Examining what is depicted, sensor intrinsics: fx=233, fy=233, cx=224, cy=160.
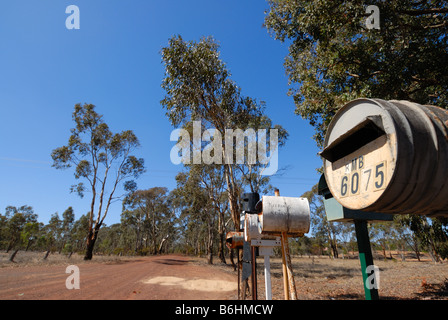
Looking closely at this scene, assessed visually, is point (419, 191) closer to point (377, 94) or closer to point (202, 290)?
point (377, 94)

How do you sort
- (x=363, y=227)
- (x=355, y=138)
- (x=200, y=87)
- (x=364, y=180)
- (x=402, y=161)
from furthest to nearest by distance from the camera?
(x=200, y=87) → (x=363, y=227) → (x=355, y=138) → (x=364, y=180) → (x=402, y=161)

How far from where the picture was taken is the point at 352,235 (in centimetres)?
5819

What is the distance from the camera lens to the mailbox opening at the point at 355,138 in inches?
56.3

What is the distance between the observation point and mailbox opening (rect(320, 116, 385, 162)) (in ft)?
4.69

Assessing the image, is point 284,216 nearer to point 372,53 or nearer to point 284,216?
point 284,216

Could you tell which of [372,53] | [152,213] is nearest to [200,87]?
[372,53]

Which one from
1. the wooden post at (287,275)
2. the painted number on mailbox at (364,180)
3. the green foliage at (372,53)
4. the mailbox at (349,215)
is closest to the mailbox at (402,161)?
the painted number on mailbox at (364,180)

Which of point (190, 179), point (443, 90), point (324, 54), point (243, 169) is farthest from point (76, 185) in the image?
point (443, 90)

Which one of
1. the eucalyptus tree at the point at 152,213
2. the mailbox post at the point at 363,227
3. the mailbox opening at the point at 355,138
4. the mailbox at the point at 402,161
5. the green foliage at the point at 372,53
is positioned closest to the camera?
the mailbox at the point at 402,161

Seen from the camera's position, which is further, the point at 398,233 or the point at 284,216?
the point at 398,233

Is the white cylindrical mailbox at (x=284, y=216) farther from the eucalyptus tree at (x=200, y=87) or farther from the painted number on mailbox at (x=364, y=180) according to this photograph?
the eucalyptus tree at (x=200, y=87)

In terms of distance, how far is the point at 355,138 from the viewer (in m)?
1.73

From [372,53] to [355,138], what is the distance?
7.05m
